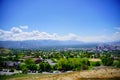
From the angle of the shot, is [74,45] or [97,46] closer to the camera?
[74,45]

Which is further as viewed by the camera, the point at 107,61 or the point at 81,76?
the point at 107,61

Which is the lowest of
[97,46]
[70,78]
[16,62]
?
[70,78]

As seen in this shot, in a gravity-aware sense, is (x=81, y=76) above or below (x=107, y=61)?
below

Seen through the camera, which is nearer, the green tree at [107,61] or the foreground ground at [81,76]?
the foreground ground at [81,76]

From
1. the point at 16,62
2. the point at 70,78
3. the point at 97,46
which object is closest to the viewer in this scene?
the point at 70,78

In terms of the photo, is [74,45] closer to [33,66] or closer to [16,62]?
[33,66]

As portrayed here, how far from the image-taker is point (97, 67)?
5543mm

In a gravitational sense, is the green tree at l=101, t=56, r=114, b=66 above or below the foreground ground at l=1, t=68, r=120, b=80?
above

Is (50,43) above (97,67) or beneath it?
above

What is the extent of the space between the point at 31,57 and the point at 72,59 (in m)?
1.14

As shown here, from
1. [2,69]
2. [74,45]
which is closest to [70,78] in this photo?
[74,45]

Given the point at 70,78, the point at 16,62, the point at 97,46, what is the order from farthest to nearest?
the point at 97,46 → the point at 16,62 → the point at 70,78

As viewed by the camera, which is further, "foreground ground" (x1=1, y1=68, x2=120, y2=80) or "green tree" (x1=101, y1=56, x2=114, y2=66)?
"green tree" (x1=101, y1=56, x2=114, y2=66)

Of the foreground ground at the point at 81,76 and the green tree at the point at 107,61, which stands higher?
the green tree at the point at 107,61
